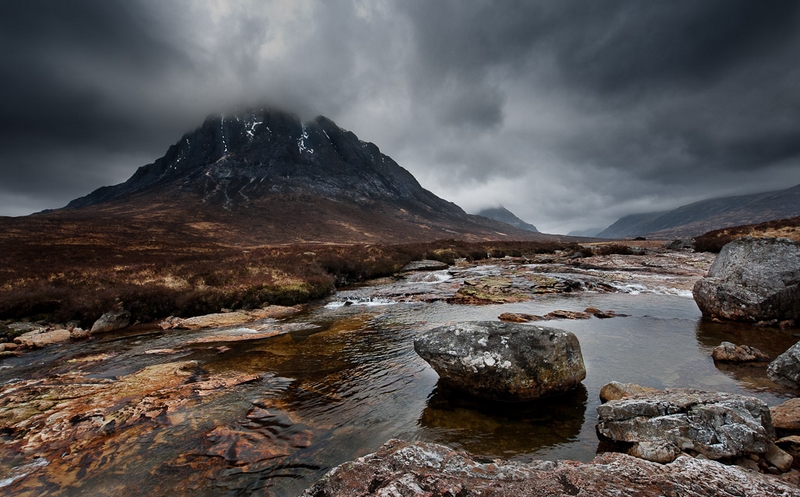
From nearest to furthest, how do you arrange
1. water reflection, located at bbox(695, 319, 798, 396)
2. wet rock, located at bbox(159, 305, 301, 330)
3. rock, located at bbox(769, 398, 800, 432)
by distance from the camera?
rock, located at bbox(769, 398, 800, 432)
water reflection, located at bbox(695, 319, 798, 396)
wet rock, located at bbox(159, 305, 301, 330)

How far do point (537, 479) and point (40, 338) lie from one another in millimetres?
22250

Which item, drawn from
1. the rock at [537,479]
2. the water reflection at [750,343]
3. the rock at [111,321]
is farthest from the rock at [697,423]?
the rock at [111,321]

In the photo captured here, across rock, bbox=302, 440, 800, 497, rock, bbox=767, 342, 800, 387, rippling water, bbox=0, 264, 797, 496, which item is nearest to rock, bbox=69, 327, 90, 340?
rippling water, bbox=0, 264, 797, 496

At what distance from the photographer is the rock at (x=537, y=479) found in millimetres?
3631

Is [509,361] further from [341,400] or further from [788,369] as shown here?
[788,369]

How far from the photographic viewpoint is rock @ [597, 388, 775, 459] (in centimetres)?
530

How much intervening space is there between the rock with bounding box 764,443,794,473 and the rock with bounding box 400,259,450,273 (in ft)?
124

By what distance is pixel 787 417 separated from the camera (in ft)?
20.4

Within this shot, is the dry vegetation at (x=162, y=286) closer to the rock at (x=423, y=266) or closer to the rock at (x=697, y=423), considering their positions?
the rock at (x=423, y=266)

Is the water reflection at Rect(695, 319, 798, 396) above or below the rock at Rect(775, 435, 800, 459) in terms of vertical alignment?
below

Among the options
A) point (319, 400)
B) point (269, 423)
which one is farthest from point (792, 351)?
point (269, 423)

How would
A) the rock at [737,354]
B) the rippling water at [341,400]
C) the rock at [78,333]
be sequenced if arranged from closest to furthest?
the rippling water at [341,400] < the rock at [737,354] < the rock at [78,333]

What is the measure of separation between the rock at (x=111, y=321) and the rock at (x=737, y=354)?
90.7 ft

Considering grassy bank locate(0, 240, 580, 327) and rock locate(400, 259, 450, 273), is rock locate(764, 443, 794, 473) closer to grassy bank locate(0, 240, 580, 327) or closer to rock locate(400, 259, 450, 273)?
grassy bank locate(0, 240, 580, 327)
